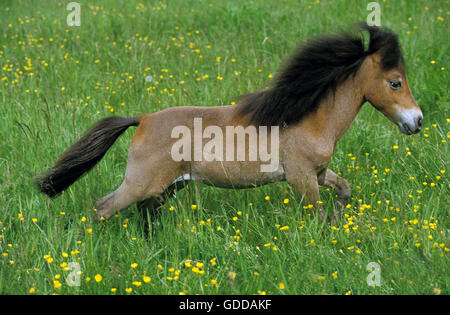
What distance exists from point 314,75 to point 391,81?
0.55 metres

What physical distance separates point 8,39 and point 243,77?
3.98 metres

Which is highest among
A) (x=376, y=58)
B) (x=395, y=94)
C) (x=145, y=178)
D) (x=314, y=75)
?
(x=376, y=58)

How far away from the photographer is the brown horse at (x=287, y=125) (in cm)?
409

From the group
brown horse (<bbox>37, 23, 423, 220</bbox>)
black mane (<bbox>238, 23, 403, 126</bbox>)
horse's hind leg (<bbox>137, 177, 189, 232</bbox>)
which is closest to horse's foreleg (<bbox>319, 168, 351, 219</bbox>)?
brown horse (<bbox>37, 23, 423, 220</bbox>)

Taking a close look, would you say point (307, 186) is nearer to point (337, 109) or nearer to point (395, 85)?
point (337, 109)

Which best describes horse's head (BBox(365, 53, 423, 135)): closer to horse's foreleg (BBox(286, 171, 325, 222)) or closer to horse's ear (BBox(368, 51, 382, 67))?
horse's ear (BBox(368, 51, 382, 67))

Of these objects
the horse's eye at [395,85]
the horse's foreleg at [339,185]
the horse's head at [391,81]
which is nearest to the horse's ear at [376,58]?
the horse's head at [391,81]

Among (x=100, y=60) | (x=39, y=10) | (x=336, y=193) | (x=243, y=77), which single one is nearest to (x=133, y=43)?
(x=100, y=60)

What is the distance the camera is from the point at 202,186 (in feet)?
16.2

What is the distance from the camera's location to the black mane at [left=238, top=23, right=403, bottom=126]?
412 cm

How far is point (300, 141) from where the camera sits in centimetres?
412

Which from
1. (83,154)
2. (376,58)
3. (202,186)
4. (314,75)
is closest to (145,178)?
(83,154)

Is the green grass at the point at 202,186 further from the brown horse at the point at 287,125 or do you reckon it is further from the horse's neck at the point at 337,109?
the horse's neck at the point at 337,109

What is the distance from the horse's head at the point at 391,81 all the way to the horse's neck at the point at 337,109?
0.13 metres
